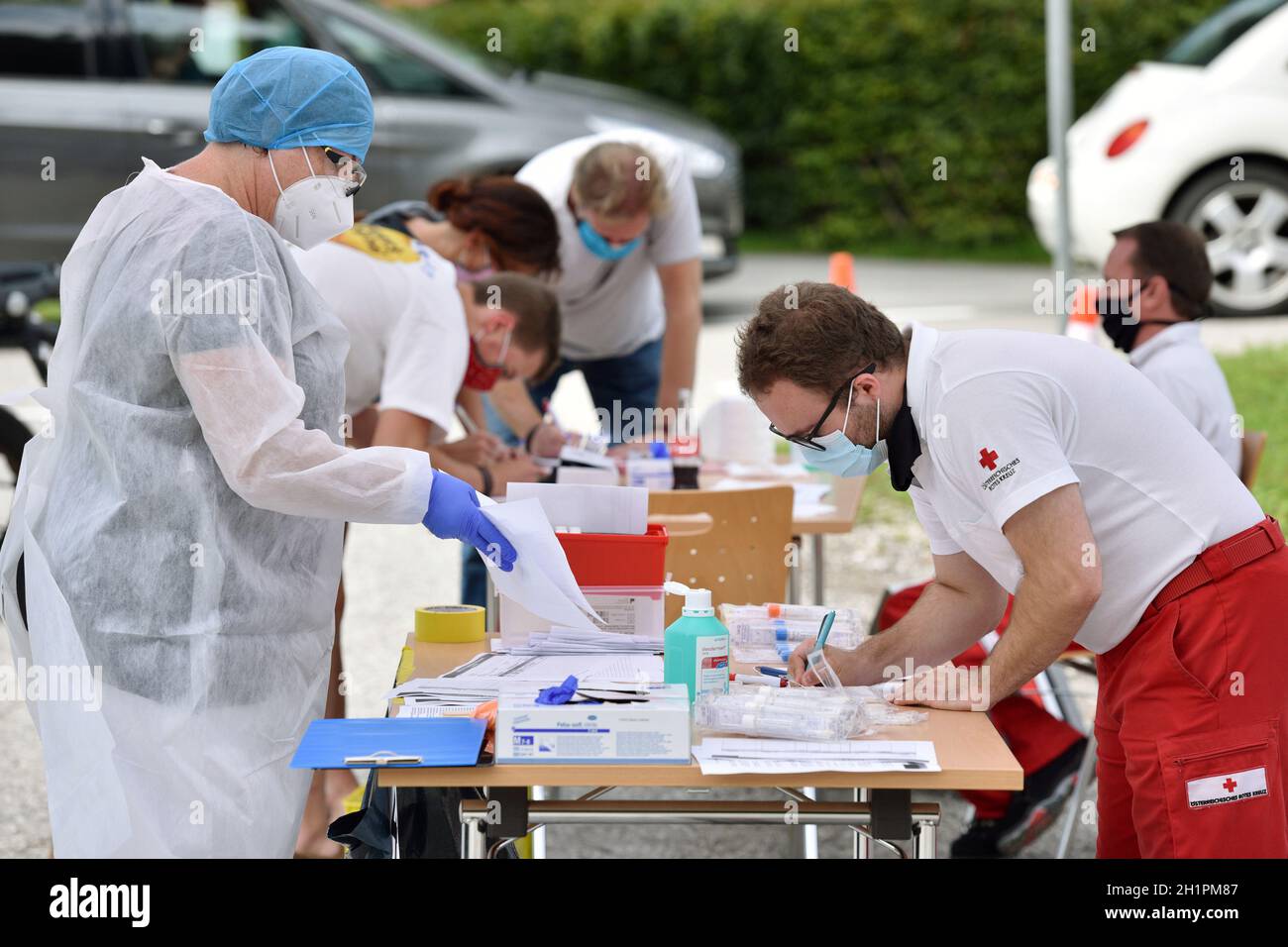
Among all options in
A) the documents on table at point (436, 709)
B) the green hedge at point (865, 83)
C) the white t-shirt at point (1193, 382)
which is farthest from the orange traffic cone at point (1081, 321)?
the green hedge at point (865, 83)

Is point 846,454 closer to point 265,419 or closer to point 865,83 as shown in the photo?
point 265,419

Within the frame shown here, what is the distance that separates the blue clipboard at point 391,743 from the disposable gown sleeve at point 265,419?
32 cm

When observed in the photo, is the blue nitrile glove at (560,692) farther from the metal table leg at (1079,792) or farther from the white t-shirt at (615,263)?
→ the white t-shirt at (615,263)

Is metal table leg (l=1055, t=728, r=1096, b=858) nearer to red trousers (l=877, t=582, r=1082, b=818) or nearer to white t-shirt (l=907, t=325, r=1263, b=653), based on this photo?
red trousers (l=877, t=582, r=1082, b=818)

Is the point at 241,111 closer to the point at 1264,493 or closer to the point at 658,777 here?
the point at 658,777

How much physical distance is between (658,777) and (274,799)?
27.4 inches

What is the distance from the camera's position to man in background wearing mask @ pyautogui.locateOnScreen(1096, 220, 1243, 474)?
3830mm

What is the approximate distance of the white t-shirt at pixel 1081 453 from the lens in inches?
96.3

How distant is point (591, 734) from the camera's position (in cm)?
235

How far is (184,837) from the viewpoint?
2.54 m

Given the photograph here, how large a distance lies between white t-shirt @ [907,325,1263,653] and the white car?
663 cm

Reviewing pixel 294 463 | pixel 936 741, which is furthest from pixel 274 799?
pixel 936 741

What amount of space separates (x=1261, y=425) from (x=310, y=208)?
5855 millimetres

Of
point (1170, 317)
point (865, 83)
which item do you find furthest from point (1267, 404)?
point (865, 83)
